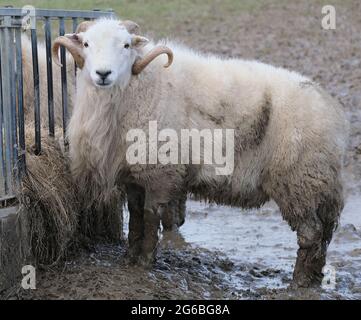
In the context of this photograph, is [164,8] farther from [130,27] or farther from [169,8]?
[130,27]

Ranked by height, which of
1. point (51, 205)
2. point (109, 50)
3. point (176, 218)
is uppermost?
point (109, 50)

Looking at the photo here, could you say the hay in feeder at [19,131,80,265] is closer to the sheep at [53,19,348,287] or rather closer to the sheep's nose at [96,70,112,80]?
the sheep at [53,19,348,287]

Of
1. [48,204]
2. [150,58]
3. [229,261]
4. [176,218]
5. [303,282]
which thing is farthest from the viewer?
[176,218]

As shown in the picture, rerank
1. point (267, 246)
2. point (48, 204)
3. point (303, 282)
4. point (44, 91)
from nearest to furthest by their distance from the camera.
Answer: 1. point (48, 204)
2. point (303, 282)
3. point (44, 91)
4. point (267, 246)

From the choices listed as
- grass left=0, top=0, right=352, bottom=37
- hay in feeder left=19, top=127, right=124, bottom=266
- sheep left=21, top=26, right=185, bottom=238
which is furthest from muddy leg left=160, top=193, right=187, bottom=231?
grass left=0, top=0, right=352, bottom=37

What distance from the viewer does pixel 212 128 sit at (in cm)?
625

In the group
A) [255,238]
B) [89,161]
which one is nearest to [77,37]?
[89,161]

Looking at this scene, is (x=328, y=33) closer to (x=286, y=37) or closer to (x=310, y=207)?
(x=286, y=37)

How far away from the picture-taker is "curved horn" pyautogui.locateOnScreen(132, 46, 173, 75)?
237 inches

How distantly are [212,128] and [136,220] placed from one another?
100 centimetres

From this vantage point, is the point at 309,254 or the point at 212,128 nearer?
the point at 212,128

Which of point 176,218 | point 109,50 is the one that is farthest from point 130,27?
point 176,218

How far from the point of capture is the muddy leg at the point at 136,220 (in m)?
6.39

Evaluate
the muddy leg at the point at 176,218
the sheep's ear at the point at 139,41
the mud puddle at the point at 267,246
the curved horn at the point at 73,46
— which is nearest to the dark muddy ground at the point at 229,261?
the mud puddle at the point at 267,246
